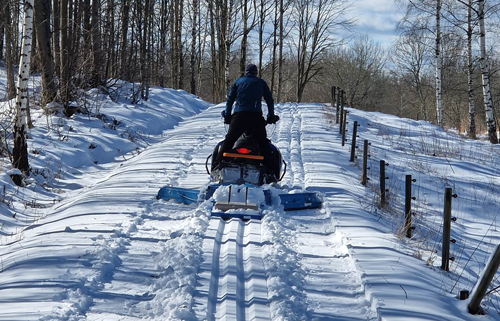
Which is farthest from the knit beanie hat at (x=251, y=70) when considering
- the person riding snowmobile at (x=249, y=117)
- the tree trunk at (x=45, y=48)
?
the tree trunk at (x=45, y=48)

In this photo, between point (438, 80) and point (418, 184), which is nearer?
point (418, 184)

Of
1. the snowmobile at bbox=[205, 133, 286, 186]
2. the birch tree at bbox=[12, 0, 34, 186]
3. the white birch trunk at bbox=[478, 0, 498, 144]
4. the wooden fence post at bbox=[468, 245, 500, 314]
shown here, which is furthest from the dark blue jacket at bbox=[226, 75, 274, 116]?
the white birch trunk at bbox=[478, 0, 498, 144]

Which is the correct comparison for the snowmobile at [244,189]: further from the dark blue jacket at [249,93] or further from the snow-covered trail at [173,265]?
the dark blue jacket at [249,93]

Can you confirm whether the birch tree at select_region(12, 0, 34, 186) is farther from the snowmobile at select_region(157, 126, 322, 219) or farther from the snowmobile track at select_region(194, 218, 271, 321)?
the snowmobile track at select_region(194, 218, 271, 321)

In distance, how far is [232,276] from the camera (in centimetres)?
459

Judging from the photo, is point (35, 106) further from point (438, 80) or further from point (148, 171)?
point (438, 80)

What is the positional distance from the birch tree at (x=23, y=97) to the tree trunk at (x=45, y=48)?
3.61 m

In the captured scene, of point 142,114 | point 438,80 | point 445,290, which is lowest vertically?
point 445,290

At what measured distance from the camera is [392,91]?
64.6m

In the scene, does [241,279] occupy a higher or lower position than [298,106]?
lower

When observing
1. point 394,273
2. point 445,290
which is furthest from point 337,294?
point 445,290

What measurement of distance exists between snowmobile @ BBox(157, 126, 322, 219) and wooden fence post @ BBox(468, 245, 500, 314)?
303 cm

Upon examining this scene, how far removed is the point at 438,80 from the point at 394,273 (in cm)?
2226

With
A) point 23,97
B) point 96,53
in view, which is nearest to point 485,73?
point 96,53
